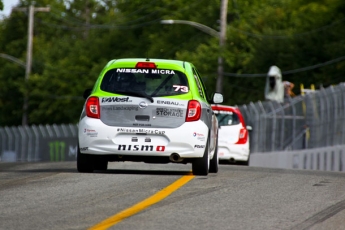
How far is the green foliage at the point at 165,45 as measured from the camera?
61.0 meters

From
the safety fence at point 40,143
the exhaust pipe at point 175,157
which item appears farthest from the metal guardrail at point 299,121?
the safety fence at point 40,143

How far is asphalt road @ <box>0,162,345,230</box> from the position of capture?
10.2m

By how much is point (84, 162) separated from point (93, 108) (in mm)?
851

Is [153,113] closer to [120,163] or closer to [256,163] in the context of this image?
[120,163]

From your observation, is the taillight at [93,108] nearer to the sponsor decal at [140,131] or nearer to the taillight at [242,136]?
the sponsor decal at [140,131]

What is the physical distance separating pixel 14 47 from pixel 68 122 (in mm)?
22235

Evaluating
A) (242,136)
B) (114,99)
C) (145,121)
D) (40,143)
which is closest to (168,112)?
(145,121)

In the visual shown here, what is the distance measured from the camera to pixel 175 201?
11898mm

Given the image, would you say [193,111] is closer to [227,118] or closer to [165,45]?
[227,118]

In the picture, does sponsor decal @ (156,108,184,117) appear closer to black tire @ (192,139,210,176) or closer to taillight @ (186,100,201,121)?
taillight @ (186,100,201,121)

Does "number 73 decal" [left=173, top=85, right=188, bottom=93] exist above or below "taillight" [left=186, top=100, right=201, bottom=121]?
above

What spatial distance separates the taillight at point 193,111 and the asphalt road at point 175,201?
0.77 meters

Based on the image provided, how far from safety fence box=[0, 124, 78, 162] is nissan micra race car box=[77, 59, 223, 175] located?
37455 millimetres

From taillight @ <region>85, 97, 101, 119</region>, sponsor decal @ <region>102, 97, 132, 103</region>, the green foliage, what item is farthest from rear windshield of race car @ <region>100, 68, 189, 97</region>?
the green foliage
